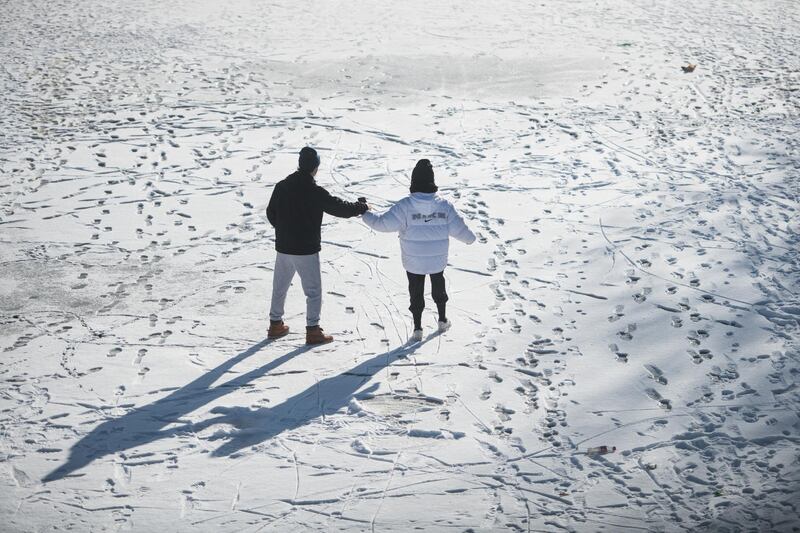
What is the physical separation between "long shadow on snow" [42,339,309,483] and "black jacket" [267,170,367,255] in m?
0.91

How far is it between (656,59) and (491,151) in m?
6.21

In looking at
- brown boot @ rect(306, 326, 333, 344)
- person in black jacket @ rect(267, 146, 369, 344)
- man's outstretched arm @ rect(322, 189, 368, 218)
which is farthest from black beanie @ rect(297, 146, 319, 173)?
brown boot @ rect(306, 326, 333, 344)

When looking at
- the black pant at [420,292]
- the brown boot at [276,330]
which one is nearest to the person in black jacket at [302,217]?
the brown boot at [276,330]

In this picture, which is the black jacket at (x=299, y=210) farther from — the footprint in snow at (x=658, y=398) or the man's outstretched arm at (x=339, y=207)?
the footprint in snow at (x=658, y=398)

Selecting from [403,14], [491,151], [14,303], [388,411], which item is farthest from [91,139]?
[403,14]

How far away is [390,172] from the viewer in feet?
32.7

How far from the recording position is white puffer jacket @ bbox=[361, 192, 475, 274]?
238 inches

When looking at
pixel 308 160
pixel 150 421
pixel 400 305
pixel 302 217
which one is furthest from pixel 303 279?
pixel 150 421

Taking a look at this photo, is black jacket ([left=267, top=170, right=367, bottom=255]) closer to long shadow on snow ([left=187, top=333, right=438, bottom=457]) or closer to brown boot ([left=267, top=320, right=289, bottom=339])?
brown boot ([left=267, top=320, right=289, bottom=339])

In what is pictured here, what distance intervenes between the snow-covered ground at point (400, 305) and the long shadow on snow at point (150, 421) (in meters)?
0.03

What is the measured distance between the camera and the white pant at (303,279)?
5.96 m

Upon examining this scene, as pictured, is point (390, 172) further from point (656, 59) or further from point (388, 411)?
point (656, 59)

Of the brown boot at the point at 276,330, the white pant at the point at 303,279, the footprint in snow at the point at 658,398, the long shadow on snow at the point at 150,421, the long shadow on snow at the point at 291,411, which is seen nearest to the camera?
the long shadow on snow at the point at 150,421

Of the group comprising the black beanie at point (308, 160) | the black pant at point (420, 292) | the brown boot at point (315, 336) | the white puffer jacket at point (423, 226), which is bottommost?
the brown boot at point (315, 336)
